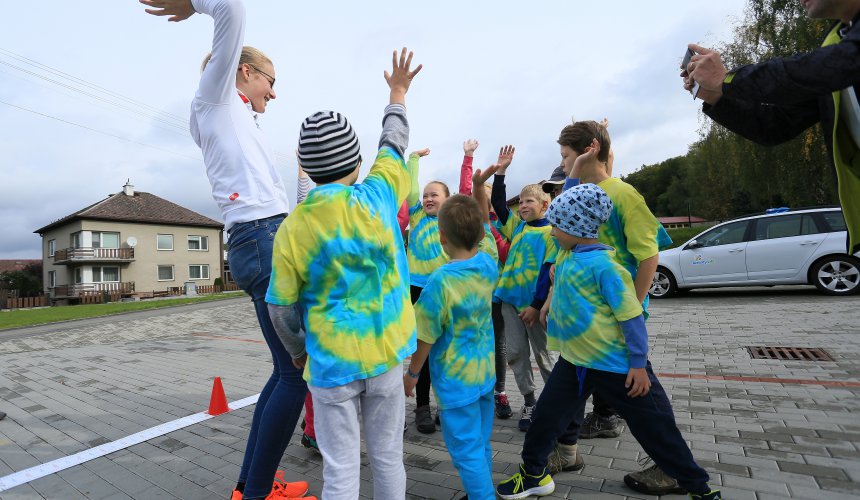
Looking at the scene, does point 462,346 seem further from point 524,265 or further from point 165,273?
point 165,273

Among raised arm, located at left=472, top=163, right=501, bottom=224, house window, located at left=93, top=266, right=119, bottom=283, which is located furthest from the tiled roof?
raised arm, located at left=472, top=163, right=501, bottom=224

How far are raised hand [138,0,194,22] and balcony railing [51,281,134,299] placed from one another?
47.2 meters

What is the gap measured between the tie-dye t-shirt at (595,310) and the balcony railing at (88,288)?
48080 millimetres

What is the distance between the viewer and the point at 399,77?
7.01 ft

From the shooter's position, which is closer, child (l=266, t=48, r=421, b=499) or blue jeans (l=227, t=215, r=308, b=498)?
child (l=266, t=48, r=421, b=499)

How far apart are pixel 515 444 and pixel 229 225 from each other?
2.26 meters

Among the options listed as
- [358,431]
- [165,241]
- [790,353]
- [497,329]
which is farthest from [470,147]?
[165,241]

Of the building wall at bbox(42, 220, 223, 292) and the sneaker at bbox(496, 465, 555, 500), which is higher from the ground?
the building wall at bbox(42, 220, 223, 292)

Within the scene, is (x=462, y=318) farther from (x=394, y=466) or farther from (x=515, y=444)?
(x=515, y=444)

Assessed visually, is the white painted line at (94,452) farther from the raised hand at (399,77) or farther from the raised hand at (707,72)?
the raised hand at (707,72)

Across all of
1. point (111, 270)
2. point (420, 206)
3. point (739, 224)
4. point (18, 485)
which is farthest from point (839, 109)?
point (111, 270)

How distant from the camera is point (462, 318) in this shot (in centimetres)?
239

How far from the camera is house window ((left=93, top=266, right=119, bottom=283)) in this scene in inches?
1681

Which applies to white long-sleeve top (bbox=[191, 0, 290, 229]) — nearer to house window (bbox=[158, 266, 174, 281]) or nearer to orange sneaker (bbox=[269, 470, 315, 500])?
orange sneaker (bbox=[269, 470, 315, 500])
